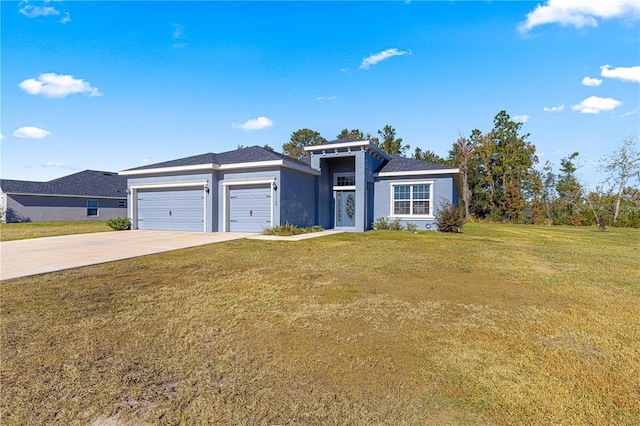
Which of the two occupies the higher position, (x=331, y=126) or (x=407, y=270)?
(x=331, y=126)

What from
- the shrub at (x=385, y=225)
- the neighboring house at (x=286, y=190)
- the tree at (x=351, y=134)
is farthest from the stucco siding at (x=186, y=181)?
the tree at (x=351, y=134)

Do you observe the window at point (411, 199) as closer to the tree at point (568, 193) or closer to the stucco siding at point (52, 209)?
the tree at point (568, 193)

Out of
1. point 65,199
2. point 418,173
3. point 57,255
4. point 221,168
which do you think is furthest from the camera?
point 65,199

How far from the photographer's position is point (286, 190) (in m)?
14.5

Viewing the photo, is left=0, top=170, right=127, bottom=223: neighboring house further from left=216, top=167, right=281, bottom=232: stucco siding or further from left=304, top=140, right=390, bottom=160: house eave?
left=304, top=140, right=390, bottom=160: house eave

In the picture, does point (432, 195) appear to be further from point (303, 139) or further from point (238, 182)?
point (303, 139)

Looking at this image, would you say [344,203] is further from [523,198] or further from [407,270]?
[523,198]

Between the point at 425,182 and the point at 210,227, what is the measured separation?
39.7 feet

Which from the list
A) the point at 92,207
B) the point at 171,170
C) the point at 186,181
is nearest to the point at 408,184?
the point at 186,181

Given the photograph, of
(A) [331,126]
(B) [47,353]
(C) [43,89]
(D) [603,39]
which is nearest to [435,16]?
(D) [603,39]

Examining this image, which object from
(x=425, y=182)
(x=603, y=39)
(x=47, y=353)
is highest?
(x=603, y=39)

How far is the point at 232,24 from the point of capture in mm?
13945

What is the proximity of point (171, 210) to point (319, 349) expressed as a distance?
52.3ft

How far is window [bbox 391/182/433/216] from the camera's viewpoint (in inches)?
661
